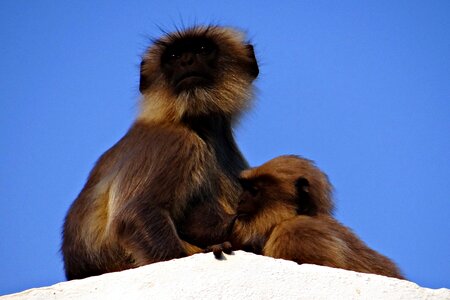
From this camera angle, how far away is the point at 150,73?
1020 centimetres

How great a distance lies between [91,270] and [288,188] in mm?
1862

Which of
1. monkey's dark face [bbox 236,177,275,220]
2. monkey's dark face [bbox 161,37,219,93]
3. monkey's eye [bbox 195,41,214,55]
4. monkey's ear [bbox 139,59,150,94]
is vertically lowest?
monkey's dark face [bbox 236,177,275,220]

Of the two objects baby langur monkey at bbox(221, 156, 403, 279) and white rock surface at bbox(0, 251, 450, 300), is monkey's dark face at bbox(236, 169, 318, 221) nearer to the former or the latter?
baby langur monkey at bbox(221, 156, 403, 279)

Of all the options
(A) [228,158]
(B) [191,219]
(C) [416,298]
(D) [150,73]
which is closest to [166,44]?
(D) [150,73]

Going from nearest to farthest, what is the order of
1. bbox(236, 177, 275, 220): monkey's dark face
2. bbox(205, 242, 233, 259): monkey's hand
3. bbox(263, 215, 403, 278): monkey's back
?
1. bbox(205, 242, 233, 259): monkey's hand
2. bbox(263, 215, 403, 278): monkey's back
3. bbox(236, 177, 275, 220): monkey's dark face

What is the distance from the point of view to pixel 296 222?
27.6 ft

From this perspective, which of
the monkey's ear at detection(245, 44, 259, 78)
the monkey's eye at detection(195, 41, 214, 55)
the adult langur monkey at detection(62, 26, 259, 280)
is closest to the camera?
the adult langur monkey at detection(62, 26, 259, 280)

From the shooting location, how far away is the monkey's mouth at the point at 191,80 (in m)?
9.77

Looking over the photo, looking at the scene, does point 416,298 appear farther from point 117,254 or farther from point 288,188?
point 117,254

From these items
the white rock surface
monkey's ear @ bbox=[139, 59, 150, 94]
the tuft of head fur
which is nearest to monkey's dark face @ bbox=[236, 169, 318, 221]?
the tuft of head fur

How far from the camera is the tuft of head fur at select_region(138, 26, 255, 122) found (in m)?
9.67

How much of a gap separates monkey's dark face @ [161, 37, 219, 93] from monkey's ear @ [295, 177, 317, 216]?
1.59 meters

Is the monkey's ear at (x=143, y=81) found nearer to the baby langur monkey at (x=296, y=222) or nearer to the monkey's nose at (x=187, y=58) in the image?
the monkey's nose at (x=187, y=58)

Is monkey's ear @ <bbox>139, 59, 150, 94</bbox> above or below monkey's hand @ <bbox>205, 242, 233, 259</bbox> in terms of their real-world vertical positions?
above
